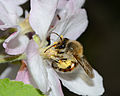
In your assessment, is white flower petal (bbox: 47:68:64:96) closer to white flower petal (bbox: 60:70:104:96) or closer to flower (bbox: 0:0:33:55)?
white flower petal (bbox: 60:70:104:96)

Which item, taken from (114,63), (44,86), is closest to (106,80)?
(114,63)

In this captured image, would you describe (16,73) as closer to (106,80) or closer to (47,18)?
(47,18)

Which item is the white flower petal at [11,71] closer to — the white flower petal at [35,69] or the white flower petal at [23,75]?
the white flower petal at [23,75]

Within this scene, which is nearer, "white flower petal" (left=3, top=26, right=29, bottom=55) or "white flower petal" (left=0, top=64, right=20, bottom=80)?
"white flower petal" (left=3, top=26, right=29, bottom=55)

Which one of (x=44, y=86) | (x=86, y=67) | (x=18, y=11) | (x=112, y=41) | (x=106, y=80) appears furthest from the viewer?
(x=112, y=41)

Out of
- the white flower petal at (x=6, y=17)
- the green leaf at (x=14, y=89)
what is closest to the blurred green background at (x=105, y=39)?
the white flower petal at (x=6, y=17)

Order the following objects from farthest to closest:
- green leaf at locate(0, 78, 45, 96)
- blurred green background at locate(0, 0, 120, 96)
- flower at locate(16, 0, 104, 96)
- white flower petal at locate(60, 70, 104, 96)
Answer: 1. blurred green background at locate(0, 0, 120, 96)
2. white flower petal at locate(60, 70, 104, 96)
3. flower at locate(16, 0, 104, 96)
4. green leaf at locate(0, 78, 45, 96)

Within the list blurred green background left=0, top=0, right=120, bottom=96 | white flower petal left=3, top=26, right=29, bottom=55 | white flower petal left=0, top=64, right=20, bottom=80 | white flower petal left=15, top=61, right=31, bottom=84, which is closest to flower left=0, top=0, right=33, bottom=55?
white flower petal left=3, top=26, right=29, bottom=55
